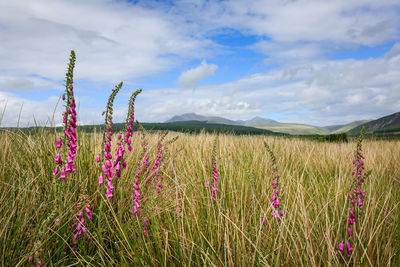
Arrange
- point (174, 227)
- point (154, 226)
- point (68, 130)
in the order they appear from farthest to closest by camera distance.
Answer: point (174, 227)
point (154, 226)
point (68, 130)

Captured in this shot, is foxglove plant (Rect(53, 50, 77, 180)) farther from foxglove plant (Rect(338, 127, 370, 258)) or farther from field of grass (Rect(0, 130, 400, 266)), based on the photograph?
foxglove plant (Rect(338, 127, 370, 258))

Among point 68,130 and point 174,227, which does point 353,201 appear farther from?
point 68,130

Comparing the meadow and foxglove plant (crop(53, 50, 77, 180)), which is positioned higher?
foxglove plant (crop(53, 50, 77, 180))

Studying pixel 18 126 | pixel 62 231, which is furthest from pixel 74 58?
pixel 18 126

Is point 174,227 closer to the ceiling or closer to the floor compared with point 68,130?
closer to the floor

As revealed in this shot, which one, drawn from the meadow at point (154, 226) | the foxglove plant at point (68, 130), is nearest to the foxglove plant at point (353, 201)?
the meadow at point (154, 226)

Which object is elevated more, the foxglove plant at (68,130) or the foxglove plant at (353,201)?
the foxglove plant at (68,130)

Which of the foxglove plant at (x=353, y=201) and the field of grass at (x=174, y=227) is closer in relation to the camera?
the field of grass at (x=174, y=227)

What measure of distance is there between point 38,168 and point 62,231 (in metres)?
1.40

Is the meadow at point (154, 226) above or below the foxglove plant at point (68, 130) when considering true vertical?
below

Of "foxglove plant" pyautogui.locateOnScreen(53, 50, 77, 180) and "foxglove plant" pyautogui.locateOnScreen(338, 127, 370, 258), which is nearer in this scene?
"foxglove plant" pyautogui.locateOnScreen(53, 50, 77, 180)

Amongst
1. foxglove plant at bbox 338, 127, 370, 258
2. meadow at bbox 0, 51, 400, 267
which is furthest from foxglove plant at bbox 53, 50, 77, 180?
foxglove plant at bbox 338, 127, 370, 258

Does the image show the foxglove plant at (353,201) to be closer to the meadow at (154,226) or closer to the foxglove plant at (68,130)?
the meadow at (154,226)

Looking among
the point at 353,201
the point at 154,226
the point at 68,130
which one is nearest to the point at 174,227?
the point at 154,226
